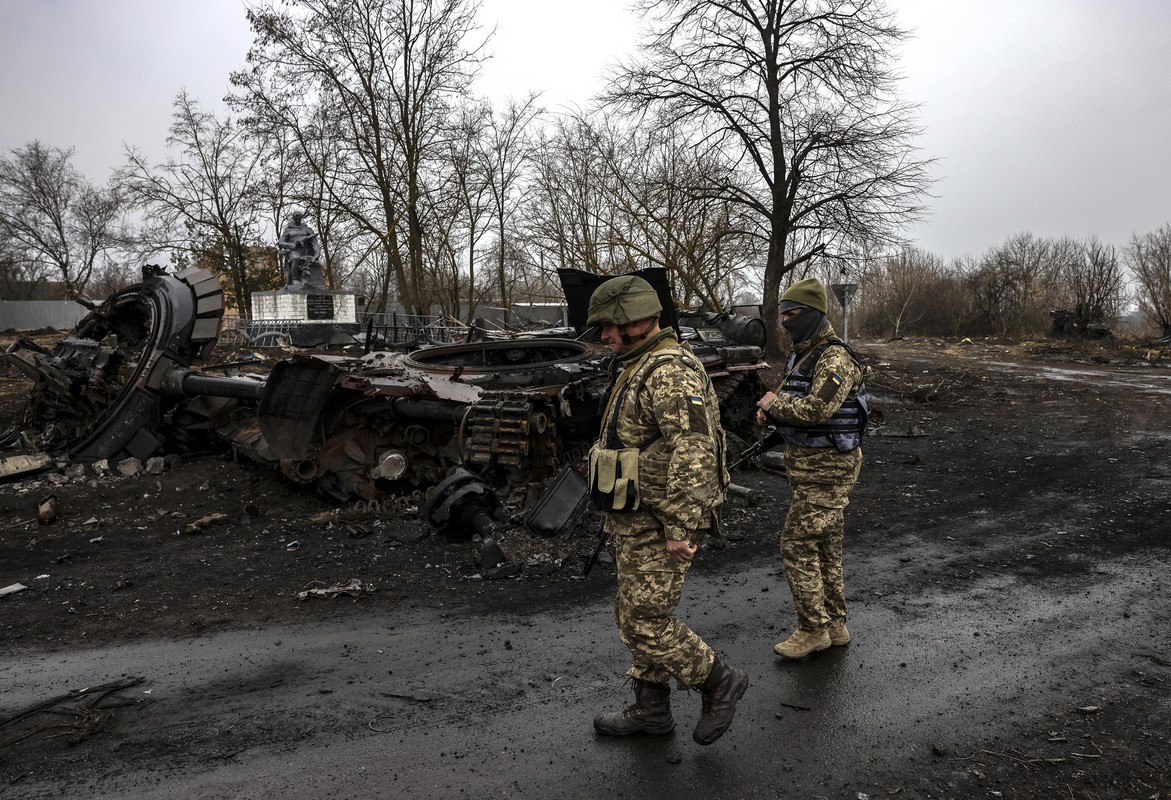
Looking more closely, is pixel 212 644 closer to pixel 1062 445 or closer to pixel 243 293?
pixel 1062 445

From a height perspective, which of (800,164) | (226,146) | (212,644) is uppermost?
(226,146)

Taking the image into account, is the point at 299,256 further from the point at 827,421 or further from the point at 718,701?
the point at 718,701

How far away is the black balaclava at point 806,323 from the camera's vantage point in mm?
3854

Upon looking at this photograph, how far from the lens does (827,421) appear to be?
3725 millimetres

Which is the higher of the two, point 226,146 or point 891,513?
point 226,146

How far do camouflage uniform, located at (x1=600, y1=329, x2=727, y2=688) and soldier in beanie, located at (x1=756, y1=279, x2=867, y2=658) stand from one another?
82 cm

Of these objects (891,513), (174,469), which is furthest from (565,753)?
(174,469)

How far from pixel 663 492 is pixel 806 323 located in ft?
4.78

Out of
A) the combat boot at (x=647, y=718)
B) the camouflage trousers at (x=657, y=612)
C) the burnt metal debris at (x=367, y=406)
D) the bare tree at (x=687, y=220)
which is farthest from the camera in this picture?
the bare tree at (x=687, y=220)

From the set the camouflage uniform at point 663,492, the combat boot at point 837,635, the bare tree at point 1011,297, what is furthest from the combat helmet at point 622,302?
the bare tree at point 1011,297

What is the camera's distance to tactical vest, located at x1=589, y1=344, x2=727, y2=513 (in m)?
2.93

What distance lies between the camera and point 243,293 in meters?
25.6

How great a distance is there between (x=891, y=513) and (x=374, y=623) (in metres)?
4.60

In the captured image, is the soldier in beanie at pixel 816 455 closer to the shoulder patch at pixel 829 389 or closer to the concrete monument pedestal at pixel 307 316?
the shoulder patch at pixel 829 389
